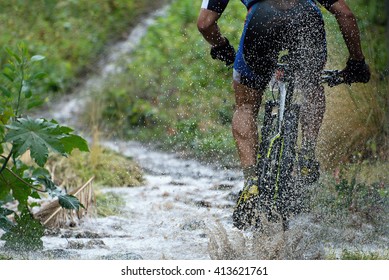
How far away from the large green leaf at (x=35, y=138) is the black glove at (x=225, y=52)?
0.80 metres

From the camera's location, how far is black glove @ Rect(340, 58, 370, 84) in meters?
4.41

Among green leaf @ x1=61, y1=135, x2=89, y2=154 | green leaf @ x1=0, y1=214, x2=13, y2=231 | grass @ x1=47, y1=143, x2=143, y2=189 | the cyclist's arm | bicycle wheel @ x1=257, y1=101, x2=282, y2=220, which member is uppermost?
the cyclist's arm

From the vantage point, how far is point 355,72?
174 inches

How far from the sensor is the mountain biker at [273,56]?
14.1ft

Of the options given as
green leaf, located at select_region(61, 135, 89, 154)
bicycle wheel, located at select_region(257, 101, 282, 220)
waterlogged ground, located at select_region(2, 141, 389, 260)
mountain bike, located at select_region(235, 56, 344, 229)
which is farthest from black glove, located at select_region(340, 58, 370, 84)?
green leaf, located at select_region(61, 135, 89, 154)

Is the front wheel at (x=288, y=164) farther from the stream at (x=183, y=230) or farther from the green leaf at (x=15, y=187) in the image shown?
the green leaf at (x=15, y=187)

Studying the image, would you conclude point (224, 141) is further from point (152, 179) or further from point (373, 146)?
point (373, 146)

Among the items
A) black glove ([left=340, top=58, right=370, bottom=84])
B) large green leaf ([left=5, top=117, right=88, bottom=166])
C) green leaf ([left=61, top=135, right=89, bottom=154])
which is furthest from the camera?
black glove ([left=340, top=58, right=370, bottom=84])

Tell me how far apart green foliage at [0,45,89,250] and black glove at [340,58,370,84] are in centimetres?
118

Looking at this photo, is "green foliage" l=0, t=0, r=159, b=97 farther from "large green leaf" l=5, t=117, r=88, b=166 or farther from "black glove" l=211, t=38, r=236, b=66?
"large green leaf" l=5, t=117, r=88, b=166

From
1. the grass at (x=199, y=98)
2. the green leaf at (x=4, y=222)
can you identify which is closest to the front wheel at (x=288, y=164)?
the grass at (x=199, y=98)

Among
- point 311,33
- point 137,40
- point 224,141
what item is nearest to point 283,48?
point 311,33

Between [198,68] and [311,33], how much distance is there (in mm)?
2765
